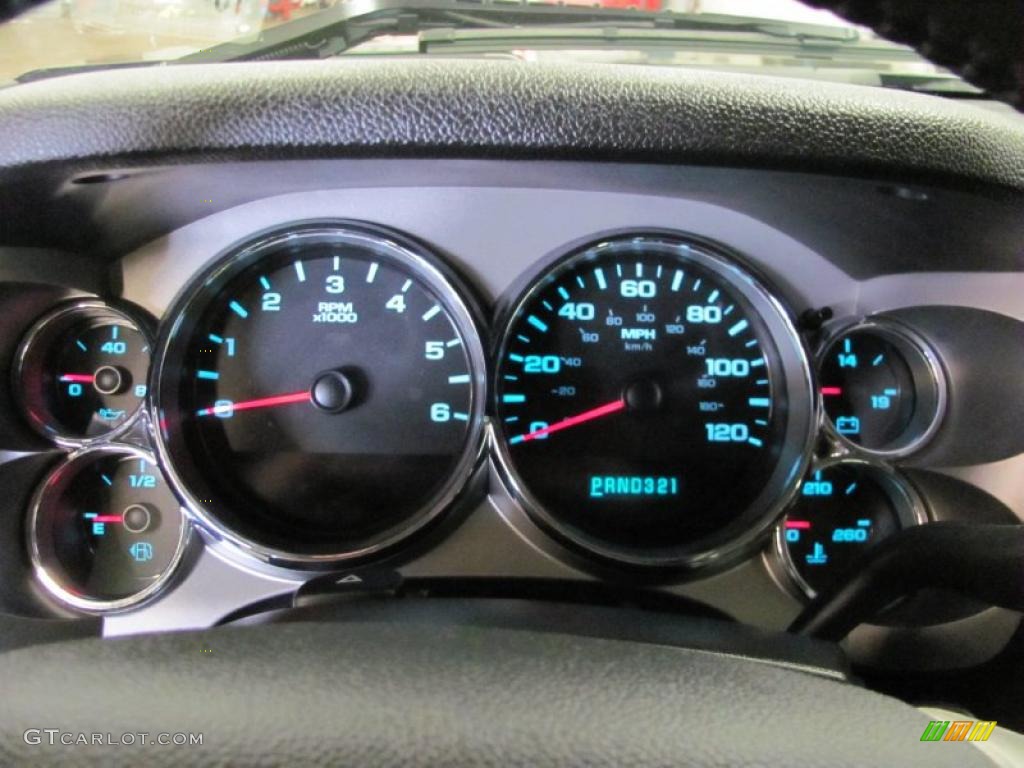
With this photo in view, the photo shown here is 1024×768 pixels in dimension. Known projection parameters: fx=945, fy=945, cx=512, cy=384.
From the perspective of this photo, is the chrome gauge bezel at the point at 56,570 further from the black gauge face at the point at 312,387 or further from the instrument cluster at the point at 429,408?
the black gauge face at the point at 312,387

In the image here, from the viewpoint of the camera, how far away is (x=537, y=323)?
5.85 feet

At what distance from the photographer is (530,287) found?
1.70m

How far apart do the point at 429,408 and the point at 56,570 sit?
739 millimetres

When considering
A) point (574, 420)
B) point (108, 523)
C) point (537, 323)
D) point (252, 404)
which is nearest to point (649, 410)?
point (574, 420)

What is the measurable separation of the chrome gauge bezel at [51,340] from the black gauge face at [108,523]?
46mm

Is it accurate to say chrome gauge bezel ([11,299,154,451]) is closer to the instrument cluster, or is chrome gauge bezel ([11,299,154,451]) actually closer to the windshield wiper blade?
the instrument cluster

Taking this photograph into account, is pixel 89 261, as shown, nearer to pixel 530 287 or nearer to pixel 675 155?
pixel 530 287

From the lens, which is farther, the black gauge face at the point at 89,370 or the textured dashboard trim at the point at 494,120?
the black gauge face at the point at 89,370

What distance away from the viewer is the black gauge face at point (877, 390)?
1795 mm

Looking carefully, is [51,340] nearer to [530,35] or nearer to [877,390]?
[530,35]

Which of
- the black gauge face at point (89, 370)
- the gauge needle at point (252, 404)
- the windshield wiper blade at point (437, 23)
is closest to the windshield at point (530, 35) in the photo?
the windshield wiper blade at point (437, 23)

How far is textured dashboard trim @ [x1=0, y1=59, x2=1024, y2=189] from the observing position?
1.11m

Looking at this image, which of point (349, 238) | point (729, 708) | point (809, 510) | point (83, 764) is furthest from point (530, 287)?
point (83, 764)

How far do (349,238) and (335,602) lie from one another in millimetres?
670
